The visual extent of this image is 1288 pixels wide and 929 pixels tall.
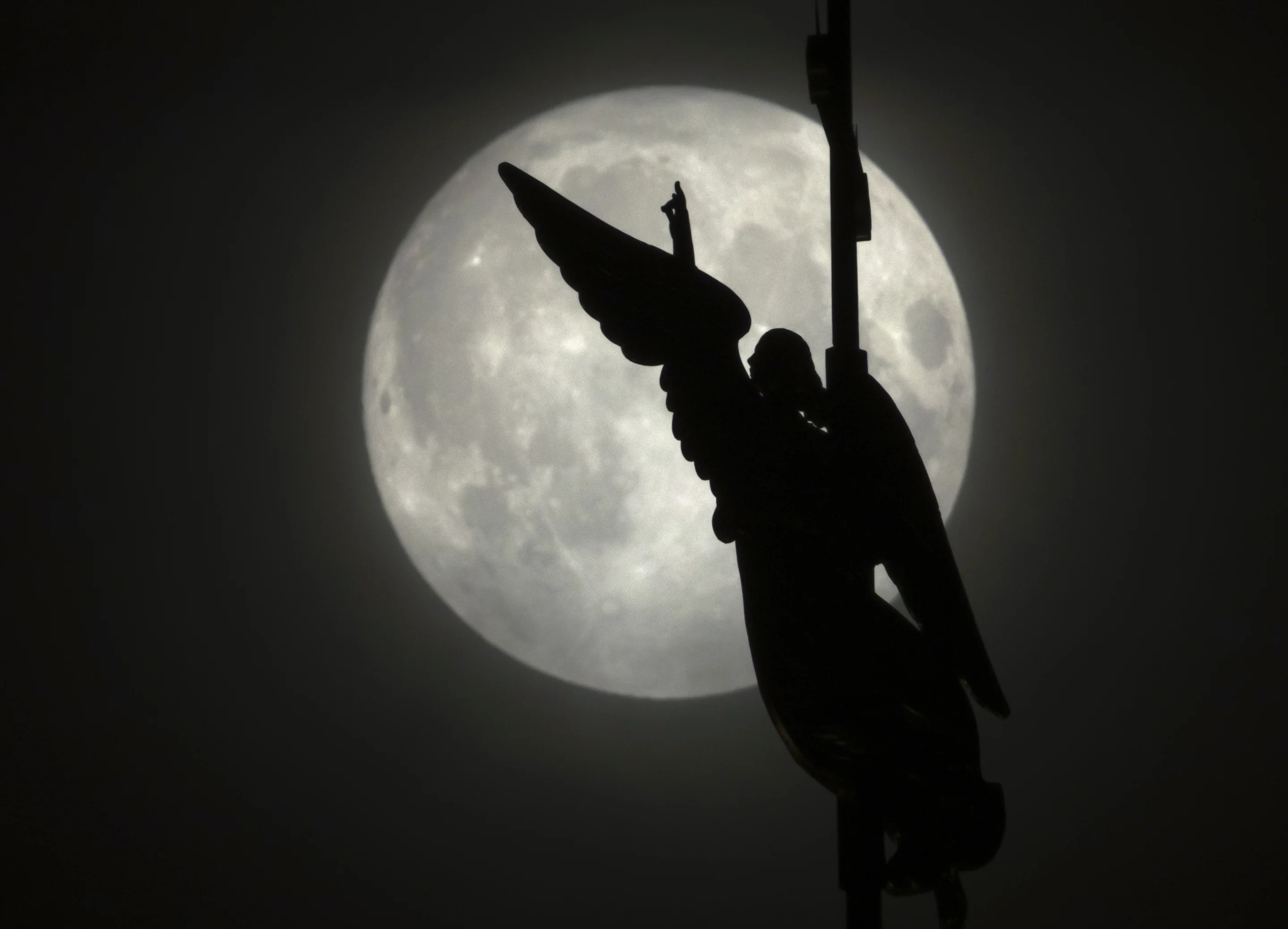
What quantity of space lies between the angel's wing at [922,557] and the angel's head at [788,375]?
0.33 ft

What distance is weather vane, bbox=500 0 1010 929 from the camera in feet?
6.31

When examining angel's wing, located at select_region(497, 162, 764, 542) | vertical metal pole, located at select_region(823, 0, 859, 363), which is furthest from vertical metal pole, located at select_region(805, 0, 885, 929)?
angel's wing, located at select_region(497, 162, 764, 542)

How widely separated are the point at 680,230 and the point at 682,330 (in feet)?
0.53

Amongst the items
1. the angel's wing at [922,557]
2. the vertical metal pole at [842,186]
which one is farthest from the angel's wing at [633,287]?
the angel's wing at [922,557]

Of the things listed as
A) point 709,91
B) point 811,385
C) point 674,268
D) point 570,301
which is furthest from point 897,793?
point 709,91

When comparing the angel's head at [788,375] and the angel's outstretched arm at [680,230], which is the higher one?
the angel's outstretched arm at [680,230]

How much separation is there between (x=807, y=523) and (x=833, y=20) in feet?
2.71

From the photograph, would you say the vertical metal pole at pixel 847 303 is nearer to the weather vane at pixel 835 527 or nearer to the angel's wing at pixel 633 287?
the weather vane at pixel 835 527

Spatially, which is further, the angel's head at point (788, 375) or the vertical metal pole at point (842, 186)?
the angel's head at point (788, 375)

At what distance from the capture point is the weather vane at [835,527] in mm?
1922

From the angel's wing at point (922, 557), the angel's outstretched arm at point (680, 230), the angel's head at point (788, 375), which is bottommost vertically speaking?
the angel's wing at point (922, 557)

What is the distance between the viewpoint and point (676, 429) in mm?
1989

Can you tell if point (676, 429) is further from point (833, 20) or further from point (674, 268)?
point (833, 20)

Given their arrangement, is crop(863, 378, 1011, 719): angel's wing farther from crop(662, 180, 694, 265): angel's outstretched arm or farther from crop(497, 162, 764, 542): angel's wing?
crop(662, 180, 694, 265): angel's outstretched arm
